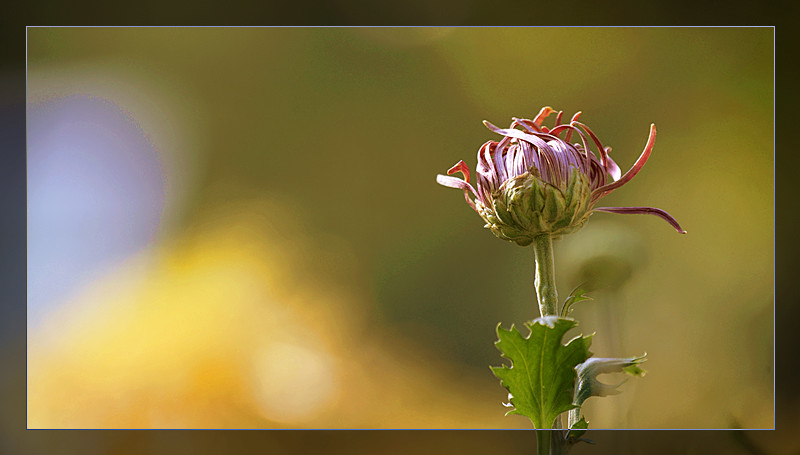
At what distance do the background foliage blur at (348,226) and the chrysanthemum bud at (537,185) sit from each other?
9.3 inches

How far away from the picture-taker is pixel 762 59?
89 centimetres

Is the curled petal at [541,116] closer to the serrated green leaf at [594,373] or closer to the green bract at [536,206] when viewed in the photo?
the green bract at [536,206]

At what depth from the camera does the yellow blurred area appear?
0.88 m

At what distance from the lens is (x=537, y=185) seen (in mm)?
599

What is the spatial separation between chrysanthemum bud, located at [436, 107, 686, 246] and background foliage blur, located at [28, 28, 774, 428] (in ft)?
0.78

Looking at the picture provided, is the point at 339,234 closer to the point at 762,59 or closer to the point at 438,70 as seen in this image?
the point at 438,70

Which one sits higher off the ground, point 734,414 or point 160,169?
point 160,169

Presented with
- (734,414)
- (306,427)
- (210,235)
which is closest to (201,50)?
(210,235)

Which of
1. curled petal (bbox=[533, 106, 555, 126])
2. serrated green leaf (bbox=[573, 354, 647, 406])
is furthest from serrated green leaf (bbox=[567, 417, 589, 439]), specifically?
curled petal (bbox=[533, 106, 555, 126])

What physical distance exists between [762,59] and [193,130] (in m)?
0.78

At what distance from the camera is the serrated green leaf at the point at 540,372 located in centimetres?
62

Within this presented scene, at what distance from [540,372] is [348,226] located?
0.36 metres

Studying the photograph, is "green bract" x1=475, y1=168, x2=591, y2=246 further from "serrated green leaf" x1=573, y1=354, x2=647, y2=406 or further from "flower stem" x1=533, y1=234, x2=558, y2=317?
"serrated green leaf" x1=573, y1=354, x2=647, y2=406

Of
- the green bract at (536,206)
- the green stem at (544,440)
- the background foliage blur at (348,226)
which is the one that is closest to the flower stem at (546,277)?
the green bract at (536,206)
